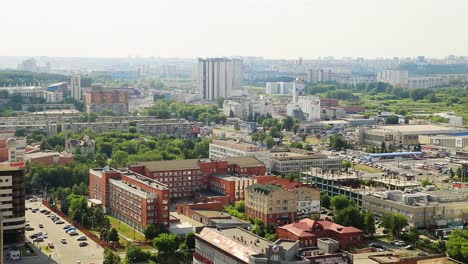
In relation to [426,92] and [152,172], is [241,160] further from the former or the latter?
[426,92]

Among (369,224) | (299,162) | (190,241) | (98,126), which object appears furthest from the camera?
(98,126)

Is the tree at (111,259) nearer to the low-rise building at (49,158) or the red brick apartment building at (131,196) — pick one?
the red brick apartment building at (131,196)

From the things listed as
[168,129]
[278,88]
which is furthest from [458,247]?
[278,88]

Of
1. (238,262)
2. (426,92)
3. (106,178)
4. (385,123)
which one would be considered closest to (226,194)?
(106,178)

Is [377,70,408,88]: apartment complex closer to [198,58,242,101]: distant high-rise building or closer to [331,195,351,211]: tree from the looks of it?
[198,58,242,101]: distant high-rise building

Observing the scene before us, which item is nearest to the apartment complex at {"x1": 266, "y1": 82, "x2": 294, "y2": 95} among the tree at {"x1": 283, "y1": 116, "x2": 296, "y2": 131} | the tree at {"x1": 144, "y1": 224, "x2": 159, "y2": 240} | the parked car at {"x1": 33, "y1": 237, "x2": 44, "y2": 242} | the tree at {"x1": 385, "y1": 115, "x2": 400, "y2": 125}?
the tree at {"x1": 385, "y1": 115, "x2": 400, "y2": 125}

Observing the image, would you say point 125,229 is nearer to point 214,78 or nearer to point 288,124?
point 288,124
